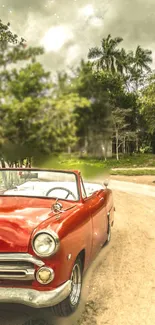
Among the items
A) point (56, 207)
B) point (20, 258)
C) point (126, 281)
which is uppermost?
point (56, 207)

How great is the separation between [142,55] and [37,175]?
44682mm

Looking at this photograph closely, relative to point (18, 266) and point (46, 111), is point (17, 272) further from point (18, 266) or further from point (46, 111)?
point (46, 111)

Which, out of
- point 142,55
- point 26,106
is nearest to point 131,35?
Result: point 26,106

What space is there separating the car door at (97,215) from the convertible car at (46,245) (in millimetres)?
18

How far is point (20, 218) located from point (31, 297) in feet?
2.08

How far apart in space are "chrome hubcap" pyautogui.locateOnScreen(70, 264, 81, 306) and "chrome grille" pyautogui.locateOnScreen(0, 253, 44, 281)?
1.94ft

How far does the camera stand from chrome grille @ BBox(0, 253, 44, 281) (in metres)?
2.82

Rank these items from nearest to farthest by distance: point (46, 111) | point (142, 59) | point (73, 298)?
point (73, 298) → point (46, 111) → point (142, 59)

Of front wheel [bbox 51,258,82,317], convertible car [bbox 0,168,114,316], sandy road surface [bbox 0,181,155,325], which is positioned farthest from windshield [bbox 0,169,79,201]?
sandy road surface [bbox 0,181,155,325]

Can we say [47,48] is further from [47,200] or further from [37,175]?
[47,200]

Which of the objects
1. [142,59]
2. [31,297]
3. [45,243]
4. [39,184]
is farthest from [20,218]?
[142,59]

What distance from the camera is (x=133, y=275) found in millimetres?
4227

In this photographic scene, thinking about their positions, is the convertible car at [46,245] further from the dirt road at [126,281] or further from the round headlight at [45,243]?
the dirt road at [126,281]

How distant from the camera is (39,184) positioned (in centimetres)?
434
